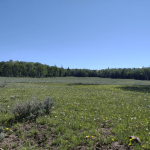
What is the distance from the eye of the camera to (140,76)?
152 metres

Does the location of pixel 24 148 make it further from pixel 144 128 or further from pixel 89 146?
pixel 144 128

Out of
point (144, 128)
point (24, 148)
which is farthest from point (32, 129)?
point (144, 128)

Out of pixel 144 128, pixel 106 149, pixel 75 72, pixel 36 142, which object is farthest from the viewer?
pixel 75 72

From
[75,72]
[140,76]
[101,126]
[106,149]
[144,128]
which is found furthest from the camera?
[75,72]

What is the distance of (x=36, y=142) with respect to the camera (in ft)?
18.0

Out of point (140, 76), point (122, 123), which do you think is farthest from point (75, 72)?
point (122, 123)

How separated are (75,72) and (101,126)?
577ft

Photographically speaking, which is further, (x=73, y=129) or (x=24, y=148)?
(x=73, y=129)

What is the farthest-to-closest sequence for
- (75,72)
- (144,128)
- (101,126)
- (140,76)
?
(75,72), (140,76), (101,126), (144,128)

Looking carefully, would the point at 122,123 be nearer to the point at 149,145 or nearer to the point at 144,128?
the point at 144,128

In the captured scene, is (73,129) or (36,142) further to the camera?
(73,129)

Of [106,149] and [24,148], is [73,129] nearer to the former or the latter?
[106,149]

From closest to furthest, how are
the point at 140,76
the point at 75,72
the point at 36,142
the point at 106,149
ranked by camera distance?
the point at 106,149
the point at 36,142
the point at 140,76
the point at 75,72

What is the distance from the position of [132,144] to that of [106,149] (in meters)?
1.21
